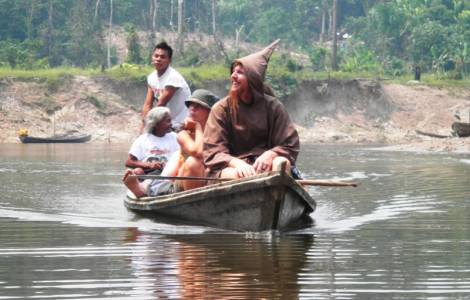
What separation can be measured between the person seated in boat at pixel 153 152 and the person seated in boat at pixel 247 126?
126 centimetres

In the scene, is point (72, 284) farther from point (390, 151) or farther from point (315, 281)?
point (390, 151)

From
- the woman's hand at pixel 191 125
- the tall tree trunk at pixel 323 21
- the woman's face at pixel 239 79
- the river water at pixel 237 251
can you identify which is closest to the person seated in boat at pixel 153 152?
the river water at pixel 237 251

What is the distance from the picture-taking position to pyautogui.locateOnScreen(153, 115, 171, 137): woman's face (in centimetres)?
1265

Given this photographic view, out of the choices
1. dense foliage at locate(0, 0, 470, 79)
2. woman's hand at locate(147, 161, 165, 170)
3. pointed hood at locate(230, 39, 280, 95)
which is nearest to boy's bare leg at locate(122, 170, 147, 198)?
woman's hand at locate(147, 161, 165, 170)

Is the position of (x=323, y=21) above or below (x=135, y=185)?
above

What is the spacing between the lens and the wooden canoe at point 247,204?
10.3m

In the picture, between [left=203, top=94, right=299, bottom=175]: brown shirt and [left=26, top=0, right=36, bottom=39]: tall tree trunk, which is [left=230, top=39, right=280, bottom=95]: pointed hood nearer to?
[left=203, top=94, right=299, bottom=175]: brown shirt

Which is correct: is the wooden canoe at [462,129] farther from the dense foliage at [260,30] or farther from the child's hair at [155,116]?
the child's hair at [155,116]

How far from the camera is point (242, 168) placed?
10820 mm

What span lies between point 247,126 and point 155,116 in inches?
68.7

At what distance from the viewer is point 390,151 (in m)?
32.5

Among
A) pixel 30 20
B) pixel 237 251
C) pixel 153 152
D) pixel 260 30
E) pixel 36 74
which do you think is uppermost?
pixel 30 20

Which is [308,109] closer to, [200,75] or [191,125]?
[200,75]

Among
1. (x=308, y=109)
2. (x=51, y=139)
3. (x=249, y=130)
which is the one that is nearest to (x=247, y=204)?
(x=249, y=130)
